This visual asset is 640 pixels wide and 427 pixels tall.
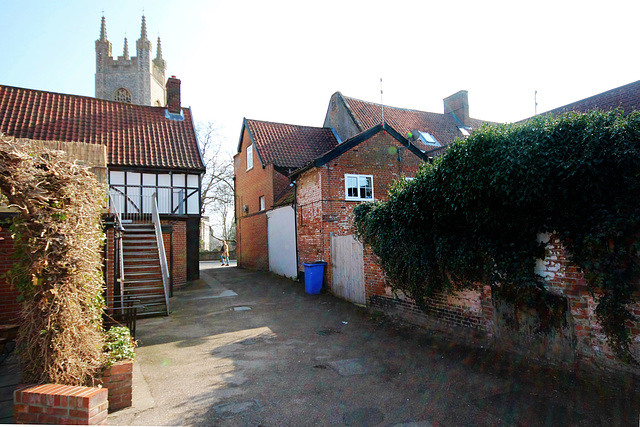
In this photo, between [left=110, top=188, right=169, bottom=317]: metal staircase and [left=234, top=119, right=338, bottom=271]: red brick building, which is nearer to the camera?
[left=110, top=188, right=169, bottom=317]: metal staircase

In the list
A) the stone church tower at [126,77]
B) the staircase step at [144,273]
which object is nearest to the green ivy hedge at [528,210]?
the staircase step at [144,273]

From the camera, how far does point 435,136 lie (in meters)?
21.3

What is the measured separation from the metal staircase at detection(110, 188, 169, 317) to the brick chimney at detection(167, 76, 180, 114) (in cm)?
756

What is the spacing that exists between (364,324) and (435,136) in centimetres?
1631

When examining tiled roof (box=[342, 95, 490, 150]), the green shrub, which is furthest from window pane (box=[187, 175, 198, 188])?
the green shrub

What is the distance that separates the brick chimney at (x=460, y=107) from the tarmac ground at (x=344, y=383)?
19.9 m

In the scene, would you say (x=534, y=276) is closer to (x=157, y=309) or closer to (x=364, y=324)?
(x=364, y=324)

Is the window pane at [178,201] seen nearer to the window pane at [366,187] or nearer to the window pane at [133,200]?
the window pane at [133,200]

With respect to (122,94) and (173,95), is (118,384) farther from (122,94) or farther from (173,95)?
(122,94)

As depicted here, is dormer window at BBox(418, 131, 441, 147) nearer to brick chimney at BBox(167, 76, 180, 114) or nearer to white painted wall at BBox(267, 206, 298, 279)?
white painted wall at BBox(267, 206, 298, 279)

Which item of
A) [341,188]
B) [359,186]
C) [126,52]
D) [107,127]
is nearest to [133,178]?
[107,127]

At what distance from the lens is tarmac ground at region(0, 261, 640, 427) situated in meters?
3.81

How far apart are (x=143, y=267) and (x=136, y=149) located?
6.87 metres

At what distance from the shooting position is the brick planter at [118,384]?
4.05 m
